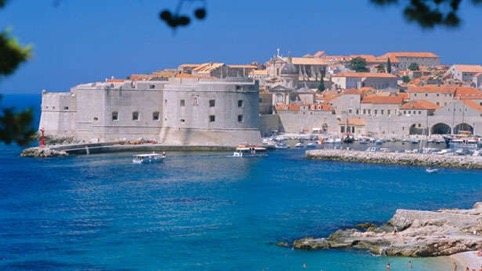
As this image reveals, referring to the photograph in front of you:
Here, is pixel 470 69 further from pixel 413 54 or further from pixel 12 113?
pixel 12 113

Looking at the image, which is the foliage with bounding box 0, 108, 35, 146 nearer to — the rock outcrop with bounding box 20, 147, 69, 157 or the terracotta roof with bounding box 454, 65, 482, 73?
the rock outcrop with bounding box 20, 147, 69, 157

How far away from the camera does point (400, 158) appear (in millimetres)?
36156

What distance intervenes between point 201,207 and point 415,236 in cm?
644

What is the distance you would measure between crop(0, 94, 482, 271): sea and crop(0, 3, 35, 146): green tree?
10607 millimetres

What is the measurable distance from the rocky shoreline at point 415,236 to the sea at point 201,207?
0.33m

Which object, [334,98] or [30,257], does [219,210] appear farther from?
[334,98]

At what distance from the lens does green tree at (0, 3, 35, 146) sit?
502cm

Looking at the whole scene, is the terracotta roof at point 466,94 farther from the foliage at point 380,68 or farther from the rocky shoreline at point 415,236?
the rocky shoreline at point 415,236

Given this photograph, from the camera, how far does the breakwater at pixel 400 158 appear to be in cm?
3450

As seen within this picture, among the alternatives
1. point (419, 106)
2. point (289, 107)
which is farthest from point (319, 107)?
point (419, 106)

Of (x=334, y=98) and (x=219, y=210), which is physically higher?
(x=334, y=98)

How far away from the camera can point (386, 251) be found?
16.8 metres

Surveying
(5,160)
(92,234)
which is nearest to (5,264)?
(92,234)

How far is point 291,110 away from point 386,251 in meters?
33.3
